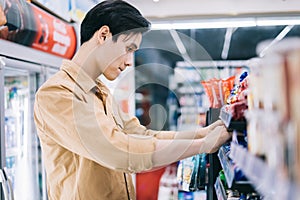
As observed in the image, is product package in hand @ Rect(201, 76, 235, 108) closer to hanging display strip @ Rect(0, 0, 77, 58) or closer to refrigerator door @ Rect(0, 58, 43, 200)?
hanging display strip @ Rect(0, 0, 77, 58)

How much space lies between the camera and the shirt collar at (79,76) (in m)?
1.94

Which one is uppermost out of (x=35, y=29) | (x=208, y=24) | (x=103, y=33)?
(x=208, y=24)

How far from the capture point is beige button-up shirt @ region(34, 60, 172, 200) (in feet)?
5.46

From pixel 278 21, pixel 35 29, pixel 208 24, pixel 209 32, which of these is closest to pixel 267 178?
pixel 35 29

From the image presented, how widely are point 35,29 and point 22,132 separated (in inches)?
33.7

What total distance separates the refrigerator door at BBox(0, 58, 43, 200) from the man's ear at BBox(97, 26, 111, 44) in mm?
1768

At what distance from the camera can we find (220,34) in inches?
295

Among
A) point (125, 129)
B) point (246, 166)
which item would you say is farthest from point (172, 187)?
point (246, 166)

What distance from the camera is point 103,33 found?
1938 millimetres

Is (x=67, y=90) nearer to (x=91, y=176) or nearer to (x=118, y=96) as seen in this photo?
(x=91, y=176)

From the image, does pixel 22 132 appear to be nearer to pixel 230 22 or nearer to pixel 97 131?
pixel 97 131

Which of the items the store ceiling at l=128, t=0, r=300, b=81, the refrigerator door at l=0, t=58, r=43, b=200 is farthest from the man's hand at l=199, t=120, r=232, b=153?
the store ceiling at l=128, t=0, r=300, b=81

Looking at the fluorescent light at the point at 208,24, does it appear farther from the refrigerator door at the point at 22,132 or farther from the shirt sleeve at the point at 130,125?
the shirt sleeve at the point at 130,125

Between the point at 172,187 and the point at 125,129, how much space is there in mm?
3718
